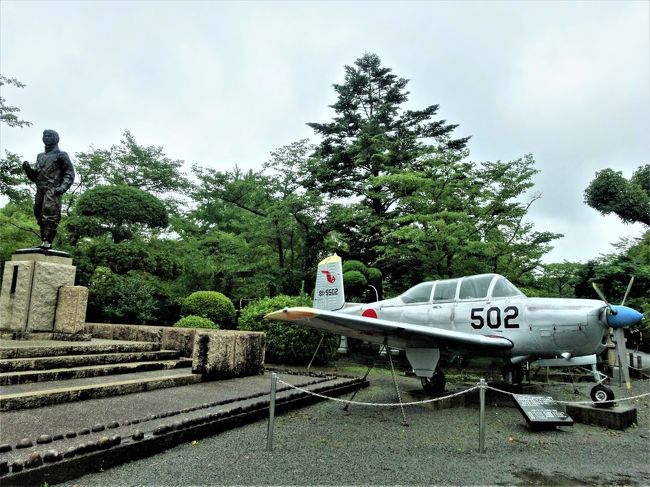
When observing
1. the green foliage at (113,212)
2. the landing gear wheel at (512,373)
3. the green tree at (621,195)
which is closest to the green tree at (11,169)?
the green foliage at (113,212)

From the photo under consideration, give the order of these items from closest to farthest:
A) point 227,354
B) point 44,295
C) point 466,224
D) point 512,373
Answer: point 227,354, point 512,373, point 44,295, point 466,224

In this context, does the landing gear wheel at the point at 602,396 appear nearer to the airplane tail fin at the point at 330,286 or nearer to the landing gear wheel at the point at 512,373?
the landing gear wheel at the point at 512,373

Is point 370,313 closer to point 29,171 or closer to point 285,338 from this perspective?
point 285,338

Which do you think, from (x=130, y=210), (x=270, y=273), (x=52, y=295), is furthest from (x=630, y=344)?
(x=130, y=210)

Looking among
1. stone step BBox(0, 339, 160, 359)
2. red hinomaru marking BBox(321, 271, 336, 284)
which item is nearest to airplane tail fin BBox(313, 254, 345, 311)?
red hinomaru marking BBox(321, 271, 336, 284)

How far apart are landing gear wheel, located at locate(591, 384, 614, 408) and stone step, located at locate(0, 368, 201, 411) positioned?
6491 mm

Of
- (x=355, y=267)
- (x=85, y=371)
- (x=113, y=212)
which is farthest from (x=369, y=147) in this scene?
(x=85, y=371)

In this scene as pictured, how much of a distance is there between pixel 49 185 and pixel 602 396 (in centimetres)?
1148

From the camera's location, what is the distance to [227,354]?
734cm

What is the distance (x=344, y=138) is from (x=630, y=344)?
1604 cm

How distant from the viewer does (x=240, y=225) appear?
17.6m

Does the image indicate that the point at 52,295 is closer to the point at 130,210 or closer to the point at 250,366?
the point at 250,366

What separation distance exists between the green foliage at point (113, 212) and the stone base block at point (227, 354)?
9.49m

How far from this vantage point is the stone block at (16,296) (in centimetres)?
800
